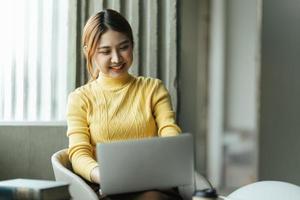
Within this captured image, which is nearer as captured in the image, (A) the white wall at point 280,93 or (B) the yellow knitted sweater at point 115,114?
(B) the yellow knitted sweater at point 115,114

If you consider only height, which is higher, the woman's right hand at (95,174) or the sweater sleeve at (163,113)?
the sweater sleeve at (163,113)

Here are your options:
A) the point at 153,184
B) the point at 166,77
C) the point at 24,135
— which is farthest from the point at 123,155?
the point at 24,135

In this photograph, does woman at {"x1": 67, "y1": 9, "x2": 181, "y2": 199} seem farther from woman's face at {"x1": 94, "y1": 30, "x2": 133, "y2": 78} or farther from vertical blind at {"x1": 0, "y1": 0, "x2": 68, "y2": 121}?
vertical blind at {"x1": 0, "y1": 0, "x2": 68, "y2": 121}

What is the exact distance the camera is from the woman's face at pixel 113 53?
6.06 feet

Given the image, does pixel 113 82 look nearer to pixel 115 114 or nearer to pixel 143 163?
pixel 115 114

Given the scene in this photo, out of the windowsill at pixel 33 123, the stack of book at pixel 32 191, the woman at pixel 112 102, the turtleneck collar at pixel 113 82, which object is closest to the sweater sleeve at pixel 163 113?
the woman at pixel 112 102

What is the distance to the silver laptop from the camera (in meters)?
1.42


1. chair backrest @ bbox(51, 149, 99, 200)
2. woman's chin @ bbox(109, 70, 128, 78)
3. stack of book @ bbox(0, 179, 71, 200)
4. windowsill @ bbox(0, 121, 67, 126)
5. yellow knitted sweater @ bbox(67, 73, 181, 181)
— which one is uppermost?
woman's chin @ bbox(109, 70, 128, 78)

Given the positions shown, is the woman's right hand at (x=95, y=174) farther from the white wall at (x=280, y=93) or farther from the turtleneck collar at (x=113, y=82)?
the white wall at (x=280, y=93)

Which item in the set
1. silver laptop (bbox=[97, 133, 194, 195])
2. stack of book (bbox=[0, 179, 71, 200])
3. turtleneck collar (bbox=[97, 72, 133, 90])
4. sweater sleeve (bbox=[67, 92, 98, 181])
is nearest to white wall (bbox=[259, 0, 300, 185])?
turtleneck collar (bbox=[97, 72, 133, 90])

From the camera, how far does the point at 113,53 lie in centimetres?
185

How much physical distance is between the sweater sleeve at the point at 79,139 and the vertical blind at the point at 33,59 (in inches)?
25.3

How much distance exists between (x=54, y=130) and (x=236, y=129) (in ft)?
3.23

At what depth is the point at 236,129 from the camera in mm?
1773
